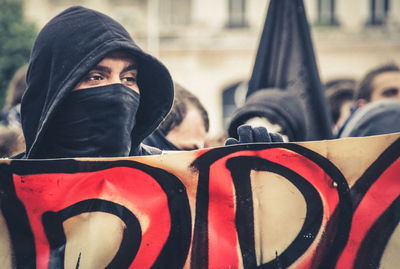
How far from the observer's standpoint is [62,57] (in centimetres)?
173

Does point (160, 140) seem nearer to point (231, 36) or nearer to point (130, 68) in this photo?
point (130, 68)

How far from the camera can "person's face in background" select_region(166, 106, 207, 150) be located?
2582mm

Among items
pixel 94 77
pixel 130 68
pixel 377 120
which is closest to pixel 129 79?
pixel 130 68

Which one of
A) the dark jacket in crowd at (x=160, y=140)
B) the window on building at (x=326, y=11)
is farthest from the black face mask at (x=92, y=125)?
the window on building at (x=326, y=11)

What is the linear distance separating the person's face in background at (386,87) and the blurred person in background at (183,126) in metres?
1.30

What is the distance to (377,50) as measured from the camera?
1614 cm

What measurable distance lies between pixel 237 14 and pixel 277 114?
573 inches

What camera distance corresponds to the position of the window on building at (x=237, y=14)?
16.8m

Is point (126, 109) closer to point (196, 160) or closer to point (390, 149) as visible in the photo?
point (196, 160)

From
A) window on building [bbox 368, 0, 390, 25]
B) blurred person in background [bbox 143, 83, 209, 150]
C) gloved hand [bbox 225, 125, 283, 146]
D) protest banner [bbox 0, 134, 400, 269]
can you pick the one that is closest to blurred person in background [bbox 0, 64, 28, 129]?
blurred person in background [bbox 143, 83, 209, 150]

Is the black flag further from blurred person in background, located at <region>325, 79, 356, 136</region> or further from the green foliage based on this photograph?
the green foliage

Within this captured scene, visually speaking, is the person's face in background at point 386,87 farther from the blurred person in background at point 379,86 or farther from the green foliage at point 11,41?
the green foliage at point 11,41

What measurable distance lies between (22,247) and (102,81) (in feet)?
2.01

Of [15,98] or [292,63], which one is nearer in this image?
[292,63]
